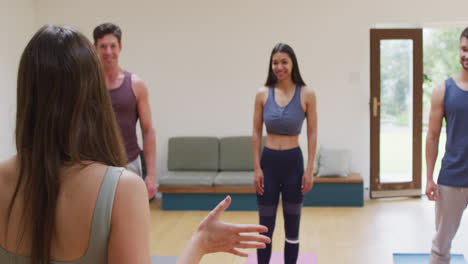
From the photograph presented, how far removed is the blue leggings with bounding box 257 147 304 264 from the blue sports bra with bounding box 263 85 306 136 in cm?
14

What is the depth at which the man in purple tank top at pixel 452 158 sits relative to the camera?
2.78 metres

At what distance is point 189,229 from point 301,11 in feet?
11.4

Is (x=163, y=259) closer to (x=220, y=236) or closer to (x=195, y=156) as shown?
(x=195, y=156)

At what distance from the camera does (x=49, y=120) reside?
963mm

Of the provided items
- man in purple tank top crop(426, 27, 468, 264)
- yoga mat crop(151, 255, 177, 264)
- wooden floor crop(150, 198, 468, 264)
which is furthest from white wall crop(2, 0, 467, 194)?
man in purple tank top crop(426, 27, 468, 264)

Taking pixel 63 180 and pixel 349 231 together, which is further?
pixel 349 231

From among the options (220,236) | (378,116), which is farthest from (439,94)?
(378,116)

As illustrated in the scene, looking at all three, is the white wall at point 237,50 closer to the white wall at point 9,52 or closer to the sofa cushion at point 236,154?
the sofa cushion at point 236,154

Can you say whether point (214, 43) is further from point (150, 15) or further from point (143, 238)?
point (143, 238)

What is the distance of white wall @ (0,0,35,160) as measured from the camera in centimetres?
623

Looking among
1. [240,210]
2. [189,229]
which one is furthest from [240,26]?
[189,229]

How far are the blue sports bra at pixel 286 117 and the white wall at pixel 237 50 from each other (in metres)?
3.39

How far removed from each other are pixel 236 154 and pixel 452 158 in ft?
12.8

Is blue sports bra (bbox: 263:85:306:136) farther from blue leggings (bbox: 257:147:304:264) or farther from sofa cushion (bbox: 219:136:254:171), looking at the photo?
sofa cushion (bbox: 219:136:254:171)
